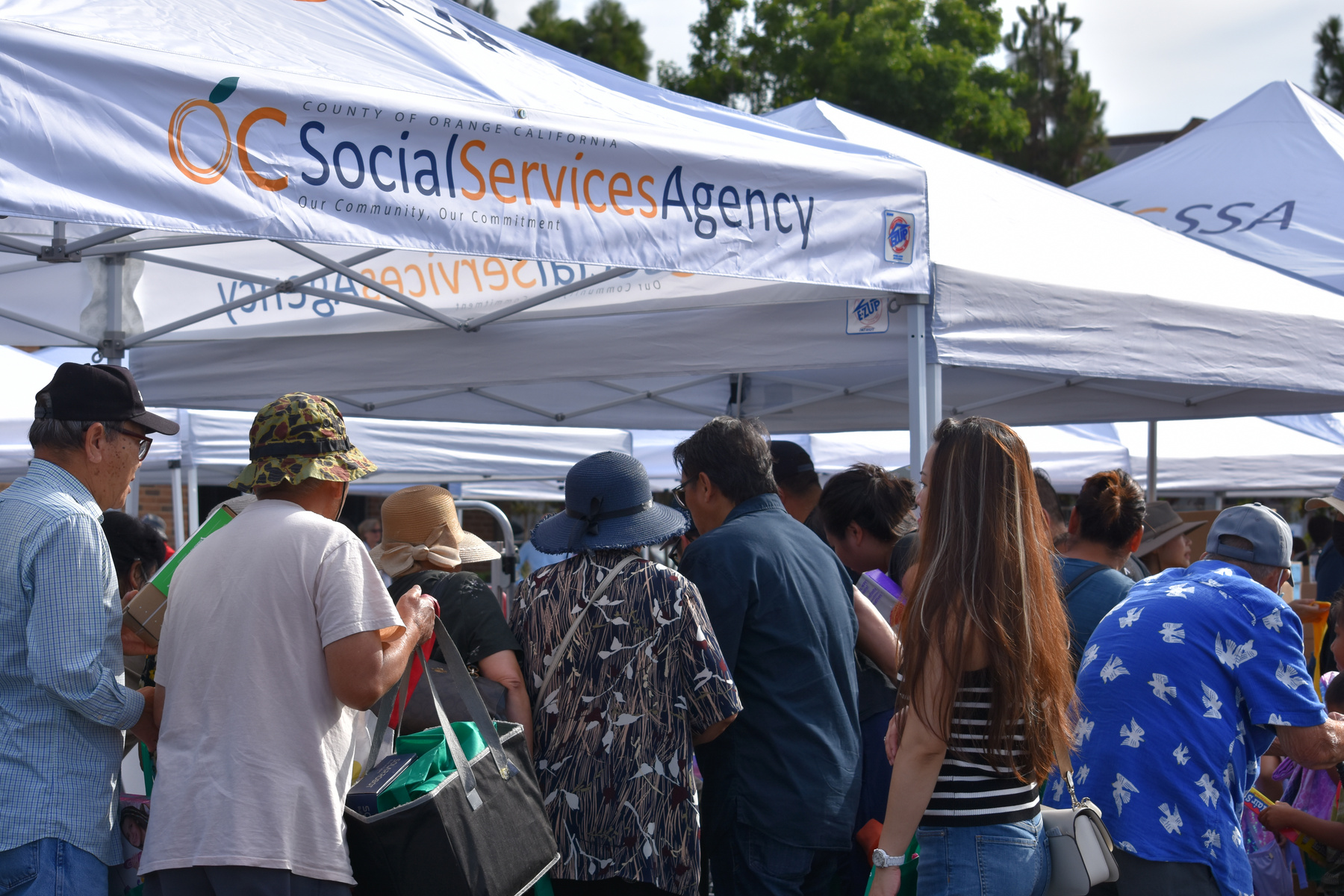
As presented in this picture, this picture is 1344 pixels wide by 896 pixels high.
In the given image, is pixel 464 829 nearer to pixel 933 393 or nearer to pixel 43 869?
pixel 43 869

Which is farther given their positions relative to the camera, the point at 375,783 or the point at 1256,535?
the point at 1256,535

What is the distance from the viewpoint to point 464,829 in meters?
2.22

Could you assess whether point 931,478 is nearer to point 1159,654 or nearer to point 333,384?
point 1159,654

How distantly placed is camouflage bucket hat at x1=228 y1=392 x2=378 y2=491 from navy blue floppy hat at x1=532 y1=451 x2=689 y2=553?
564 mm

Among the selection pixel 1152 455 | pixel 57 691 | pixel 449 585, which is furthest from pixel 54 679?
pixel 1152 455

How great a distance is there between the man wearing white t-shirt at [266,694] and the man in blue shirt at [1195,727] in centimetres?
154

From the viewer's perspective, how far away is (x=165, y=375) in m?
4.86

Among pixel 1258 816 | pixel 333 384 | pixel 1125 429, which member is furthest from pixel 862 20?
pixel 1258 816

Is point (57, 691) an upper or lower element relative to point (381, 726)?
upper

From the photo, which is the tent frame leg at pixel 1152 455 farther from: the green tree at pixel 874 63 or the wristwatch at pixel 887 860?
the green tree at pixel 874 63

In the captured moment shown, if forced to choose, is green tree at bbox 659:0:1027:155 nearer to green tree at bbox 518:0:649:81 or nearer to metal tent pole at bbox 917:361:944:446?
green tree at bbox 518:0:649:81

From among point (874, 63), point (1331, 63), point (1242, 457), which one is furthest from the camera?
point (1331, 63)

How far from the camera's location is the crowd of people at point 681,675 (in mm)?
2082

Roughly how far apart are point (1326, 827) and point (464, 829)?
95.3 inches
